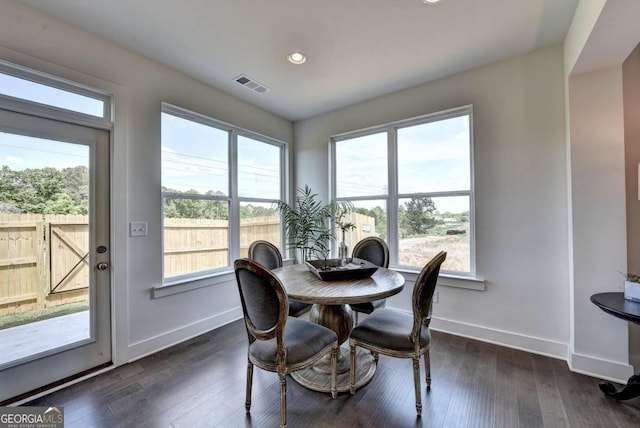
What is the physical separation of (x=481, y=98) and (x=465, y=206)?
1.15 meters

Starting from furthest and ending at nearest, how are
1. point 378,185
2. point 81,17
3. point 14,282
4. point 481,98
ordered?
point 378,185 → point 481,98 → point 81,17 → point 14,282

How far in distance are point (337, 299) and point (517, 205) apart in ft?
7.03

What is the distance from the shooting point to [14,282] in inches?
74.6

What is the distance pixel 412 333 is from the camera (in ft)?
5.60

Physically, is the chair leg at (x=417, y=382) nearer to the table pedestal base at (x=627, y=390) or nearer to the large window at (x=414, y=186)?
the table pedestal base at (x=627, y=390)

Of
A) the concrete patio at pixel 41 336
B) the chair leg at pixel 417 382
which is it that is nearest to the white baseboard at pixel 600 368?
the chair leg at pixel 417 382

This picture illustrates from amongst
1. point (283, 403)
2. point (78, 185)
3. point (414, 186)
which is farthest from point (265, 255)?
point (414, 186)

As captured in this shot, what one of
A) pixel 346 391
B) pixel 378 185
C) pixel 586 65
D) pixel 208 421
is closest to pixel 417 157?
pixel 378 185

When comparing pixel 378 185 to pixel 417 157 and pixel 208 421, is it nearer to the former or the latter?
pixel 417 157

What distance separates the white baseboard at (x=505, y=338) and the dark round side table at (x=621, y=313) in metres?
0.47

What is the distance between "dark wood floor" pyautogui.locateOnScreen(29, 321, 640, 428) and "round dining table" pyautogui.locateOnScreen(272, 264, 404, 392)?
0.31 ft

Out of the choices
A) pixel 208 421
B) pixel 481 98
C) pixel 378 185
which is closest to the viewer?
pixel 208 421

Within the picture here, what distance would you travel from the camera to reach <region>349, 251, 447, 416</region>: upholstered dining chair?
5.47 ft

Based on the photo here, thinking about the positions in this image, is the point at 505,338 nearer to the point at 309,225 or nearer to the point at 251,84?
the point at 309,225
